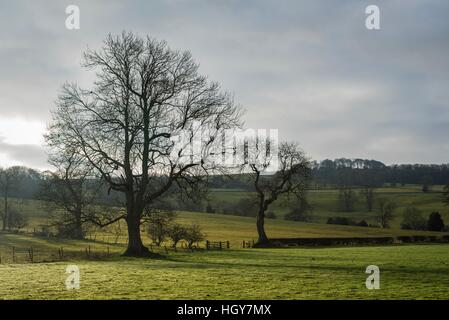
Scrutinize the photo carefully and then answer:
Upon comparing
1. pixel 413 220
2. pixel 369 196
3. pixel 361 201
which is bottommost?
pixel 413 220

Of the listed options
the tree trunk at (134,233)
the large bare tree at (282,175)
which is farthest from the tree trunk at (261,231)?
the tree trunk at (134,233)

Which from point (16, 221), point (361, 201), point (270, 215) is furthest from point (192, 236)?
point (361, 201)

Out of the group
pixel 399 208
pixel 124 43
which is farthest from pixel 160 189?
pixel 399 208

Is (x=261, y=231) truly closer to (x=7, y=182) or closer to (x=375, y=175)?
(x=7, y=182)

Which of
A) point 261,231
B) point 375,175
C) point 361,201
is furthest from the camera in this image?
point 375,175

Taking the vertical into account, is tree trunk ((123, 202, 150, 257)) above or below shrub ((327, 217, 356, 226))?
above

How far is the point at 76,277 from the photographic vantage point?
18016mm

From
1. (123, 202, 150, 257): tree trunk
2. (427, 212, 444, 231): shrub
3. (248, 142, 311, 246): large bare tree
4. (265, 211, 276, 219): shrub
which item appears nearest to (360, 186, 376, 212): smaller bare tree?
(265, 211, 276, 219): shrub

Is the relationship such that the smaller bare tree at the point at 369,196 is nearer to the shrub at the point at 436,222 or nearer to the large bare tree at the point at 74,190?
the shrub at the point at 436,222

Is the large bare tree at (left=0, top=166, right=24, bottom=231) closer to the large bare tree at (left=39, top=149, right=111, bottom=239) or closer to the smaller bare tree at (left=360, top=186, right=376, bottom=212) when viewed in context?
the large bare tree at (left=39, top=149, right=111, bottom=239)

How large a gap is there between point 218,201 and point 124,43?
93988 mm

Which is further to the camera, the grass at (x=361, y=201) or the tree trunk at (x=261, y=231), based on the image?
the grass at (x=361, y=201)
